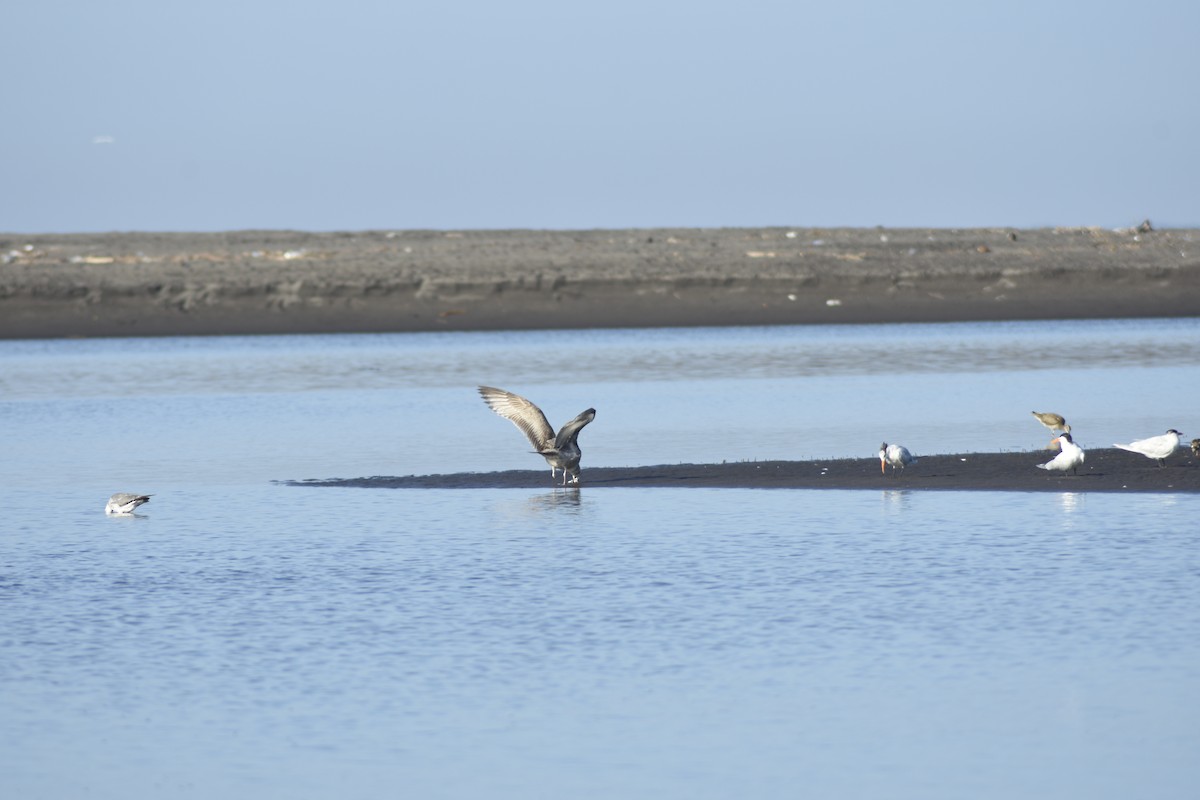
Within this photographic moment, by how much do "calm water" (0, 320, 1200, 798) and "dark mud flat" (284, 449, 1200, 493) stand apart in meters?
0.48

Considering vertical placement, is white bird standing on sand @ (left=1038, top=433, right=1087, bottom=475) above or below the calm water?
above

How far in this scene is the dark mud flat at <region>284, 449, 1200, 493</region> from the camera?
1712cm

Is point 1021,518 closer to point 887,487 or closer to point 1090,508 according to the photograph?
point 1090,508

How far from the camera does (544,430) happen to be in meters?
18.2

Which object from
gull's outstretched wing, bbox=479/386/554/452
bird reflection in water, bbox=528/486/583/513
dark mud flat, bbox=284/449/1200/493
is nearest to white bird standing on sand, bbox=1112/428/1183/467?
dark mud flat, bbox=284/449/1200/493

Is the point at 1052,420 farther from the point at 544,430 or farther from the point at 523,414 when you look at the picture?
the point at 523,414

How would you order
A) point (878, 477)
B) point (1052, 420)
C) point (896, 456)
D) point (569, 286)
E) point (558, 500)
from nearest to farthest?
point (558, 500) → point (896, 456) → point (878, 477) → point (1052, 420) → point (569, 286)

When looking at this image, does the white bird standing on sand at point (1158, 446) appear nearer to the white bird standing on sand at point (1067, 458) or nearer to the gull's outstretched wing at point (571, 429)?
the white bird standing on sand at point (1067, 458)

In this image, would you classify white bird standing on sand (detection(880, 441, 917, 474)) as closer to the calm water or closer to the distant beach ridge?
the calm water

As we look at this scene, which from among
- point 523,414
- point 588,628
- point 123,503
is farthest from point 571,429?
point 588,628

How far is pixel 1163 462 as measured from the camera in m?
17.9

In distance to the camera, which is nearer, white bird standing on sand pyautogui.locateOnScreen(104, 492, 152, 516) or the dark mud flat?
white bird standing on sand pyautogui.locateOnScreen(104, 492, 152, 516)

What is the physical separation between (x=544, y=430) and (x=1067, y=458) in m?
5.18

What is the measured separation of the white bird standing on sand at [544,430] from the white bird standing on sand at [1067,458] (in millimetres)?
4542
